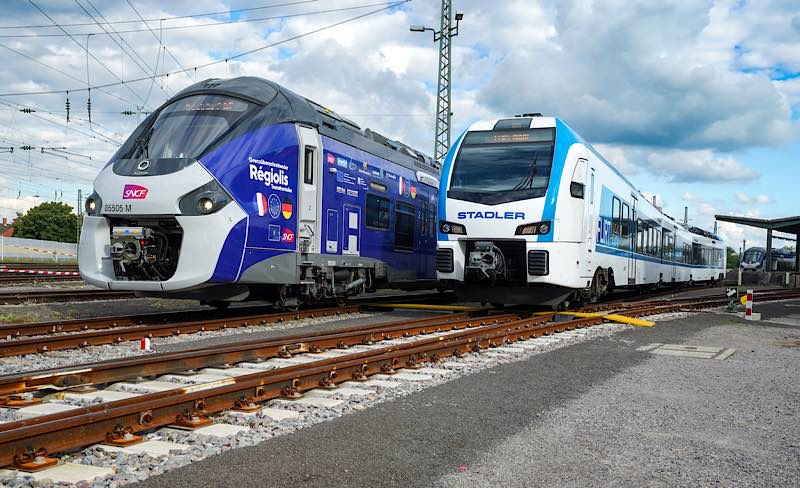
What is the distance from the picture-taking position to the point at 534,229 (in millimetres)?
12336

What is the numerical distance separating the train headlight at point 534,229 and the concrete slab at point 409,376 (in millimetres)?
5679

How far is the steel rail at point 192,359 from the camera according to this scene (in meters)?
5.77

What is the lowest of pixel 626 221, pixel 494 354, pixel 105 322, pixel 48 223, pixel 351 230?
pixel 494 354

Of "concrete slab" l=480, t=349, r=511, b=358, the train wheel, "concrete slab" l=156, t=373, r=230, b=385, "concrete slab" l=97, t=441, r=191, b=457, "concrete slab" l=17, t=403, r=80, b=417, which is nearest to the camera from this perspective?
"concrete slab" l=97, t=441, r=191, b=457

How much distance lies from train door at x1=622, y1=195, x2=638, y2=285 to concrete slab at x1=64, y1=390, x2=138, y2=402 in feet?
47.2

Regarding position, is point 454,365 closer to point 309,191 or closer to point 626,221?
point 309,191

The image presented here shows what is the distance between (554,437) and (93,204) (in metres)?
8.12

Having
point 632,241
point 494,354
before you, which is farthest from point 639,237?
point 494,354

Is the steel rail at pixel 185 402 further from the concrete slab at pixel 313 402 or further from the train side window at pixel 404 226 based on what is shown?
the train side window at pixel 404 226

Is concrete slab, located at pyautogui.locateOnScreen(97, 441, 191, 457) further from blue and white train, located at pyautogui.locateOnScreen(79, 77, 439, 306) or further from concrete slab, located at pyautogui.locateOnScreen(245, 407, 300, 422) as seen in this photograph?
blue and white train, located at pyautogui.locateOnScreen(79, 77, 439, 306)

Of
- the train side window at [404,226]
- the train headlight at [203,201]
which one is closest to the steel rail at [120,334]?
the train headlight at [203,201]

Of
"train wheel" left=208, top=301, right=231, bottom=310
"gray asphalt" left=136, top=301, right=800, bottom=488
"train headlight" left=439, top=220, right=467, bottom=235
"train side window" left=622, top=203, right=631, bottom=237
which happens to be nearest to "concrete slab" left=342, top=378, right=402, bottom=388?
"gray asphalt" left=136, top=301, right=800, bottom=488

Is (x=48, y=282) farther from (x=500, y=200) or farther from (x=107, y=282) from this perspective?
(x=500, y=200)

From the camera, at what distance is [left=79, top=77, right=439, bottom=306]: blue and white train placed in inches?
396
